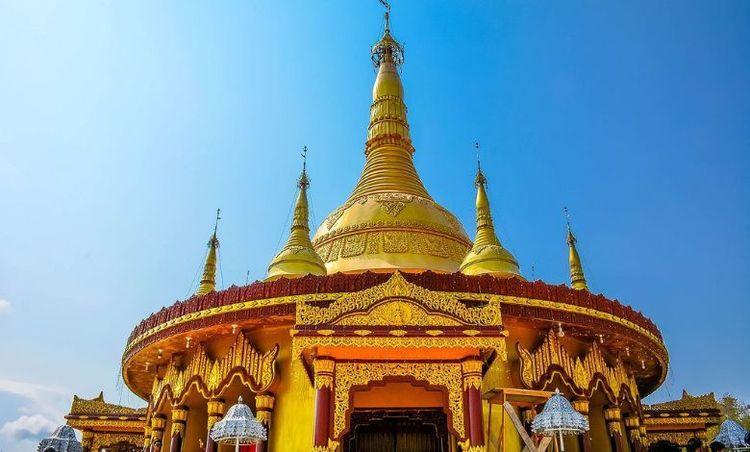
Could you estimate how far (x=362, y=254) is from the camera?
19.6m

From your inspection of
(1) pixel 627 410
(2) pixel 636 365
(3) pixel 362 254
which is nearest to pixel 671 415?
(2) pixel 636 365

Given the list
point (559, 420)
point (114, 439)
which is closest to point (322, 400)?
point (559, 420)

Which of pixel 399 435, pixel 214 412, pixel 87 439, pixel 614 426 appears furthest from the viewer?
pixel 87 439

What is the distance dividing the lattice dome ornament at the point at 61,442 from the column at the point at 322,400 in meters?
4.76

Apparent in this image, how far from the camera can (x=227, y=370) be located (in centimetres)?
1418

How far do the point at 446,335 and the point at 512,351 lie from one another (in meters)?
4.40

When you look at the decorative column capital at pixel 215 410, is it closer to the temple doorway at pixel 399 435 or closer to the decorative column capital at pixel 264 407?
the decorative column capital at pixel 264 407

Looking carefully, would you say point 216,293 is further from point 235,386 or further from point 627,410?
point 627,410

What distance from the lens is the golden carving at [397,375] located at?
1059 cm

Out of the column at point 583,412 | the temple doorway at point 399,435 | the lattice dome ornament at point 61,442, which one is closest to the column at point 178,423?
the lattice dome ornament at point 61,442

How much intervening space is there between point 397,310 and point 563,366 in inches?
217

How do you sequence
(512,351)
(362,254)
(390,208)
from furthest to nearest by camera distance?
(390,208), (362,254), (512,351)

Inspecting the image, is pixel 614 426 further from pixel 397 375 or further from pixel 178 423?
pixel 178 423

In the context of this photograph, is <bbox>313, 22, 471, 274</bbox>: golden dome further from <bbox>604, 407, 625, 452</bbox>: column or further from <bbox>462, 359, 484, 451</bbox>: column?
<bbox>462, 359, 484, 451</bbox>: column
